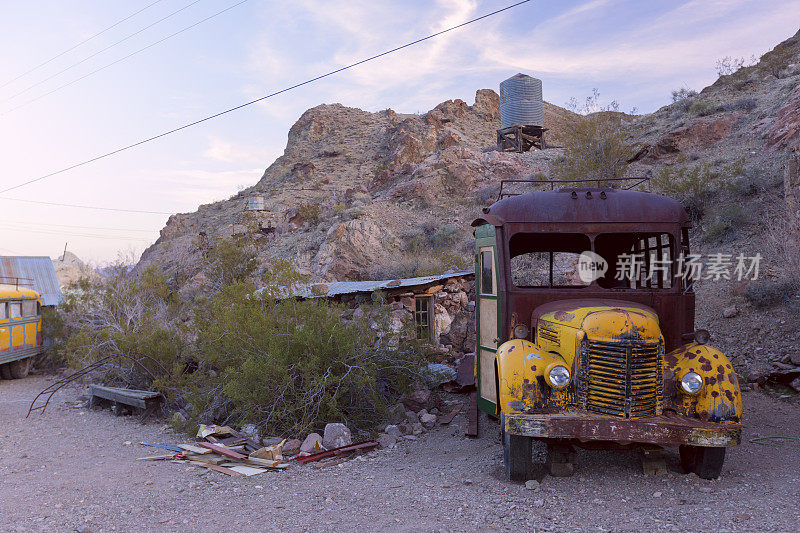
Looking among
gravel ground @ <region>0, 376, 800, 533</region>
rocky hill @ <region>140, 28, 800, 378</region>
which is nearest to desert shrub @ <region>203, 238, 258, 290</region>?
rocky hill @ <region>140, 28, 800, 378</region>

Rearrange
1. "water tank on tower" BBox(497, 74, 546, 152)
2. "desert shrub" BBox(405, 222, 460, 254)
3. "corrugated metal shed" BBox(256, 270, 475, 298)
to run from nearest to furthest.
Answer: "corrugated metal shed" BBox(256, 270, 475, 298)
"desert shrub" BBox(405, 222, 460, 254)
"water tank on tower" BBox(497, 74, 546, 152)

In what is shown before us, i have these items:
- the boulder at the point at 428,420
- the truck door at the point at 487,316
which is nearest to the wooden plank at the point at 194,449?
the boulder at the point at 428,420

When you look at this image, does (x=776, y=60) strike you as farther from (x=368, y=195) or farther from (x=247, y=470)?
Result: (x=247, y=470)

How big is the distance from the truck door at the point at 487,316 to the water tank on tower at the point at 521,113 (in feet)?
86.2

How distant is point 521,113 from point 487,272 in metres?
28.0

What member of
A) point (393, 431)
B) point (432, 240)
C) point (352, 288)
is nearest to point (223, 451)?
point (393, 431)

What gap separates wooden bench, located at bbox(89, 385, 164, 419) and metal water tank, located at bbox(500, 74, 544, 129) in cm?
2699

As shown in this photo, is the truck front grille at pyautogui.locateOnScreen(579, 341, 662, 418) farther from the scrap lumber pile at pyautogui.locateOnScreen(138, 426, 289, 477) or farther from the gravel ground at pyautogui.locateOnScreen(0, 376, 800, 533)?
the scrap lumber pile at pyautogui.locateOnScreen(138, 426, 289, 477)

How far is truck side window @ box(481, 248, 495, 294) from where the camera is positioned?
6.29 metres

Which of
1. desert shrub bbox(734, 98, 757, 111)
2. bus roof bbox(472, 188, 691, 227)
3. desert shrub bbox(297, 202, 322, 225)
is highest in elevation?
desert shrub bbox(734, 98, 757, 111)

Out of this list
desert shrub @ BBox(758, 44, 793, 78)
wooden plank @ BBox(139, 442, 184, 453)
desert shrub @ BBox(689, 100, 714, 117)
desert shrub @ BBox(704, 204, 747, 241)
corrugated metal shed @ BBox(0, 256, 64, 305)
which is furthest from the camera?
desert shrub @ BBox(758, 44, 793, 78)

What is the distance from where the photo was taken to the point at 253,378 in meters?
7.48

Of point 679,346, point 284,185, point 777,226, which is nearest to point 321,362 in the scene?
point 679,346

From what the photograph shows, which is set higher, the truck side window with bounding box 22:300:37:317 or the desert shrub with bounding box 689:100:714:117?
the desert shrub with bounding box 689:100:714:117
